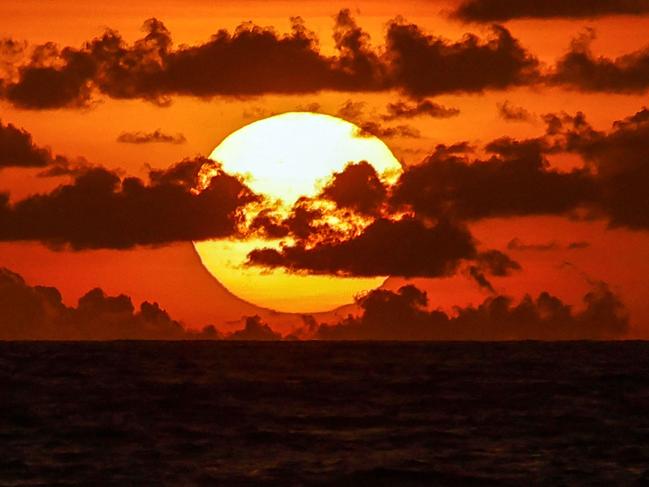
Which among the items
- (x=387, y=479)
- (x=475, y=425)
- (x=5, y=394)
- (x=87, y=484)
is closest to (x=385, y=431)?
(x=475, y=425)

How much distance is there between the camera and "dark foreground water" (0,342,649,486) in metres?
58.4

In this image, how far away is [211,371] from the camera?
138 meters

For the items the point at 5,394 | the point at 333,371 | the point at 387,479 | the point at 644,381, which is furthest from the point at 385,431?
the point at 333,371

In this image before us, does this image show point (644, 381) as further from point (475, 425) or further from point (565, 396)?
point (475, 425)

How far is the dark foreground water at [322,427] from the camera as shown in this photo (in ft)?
192

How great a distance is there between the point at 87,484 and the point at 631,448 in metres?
25.2

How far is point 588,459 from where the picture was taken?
208 feet

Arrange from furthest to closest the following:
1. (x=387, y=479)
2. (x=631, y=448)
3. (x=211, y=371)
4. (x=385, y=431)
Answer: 1. (x=211, y=371)
2. (x=385, y=431)
3. (x=631, y=448)
4. (x=387, y=479)

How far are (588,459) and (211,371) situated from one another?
7725cm

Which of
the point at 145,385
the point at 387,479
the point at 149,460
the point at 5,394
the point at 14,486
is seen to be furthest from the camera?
the point at 145,385

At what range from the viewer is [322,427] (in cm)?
7738

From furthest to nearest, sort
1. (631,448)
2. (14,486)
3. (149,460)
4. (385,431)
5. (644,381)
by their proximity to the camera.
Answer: (644,381) → (385,431) → (631,448) → (149,460) → (14,486)

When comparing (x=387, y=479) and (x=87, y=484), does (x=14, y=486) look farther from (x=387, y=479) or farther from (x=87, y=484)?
(x=387, y=479)

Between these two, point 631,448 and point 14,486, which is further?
point 631,448
